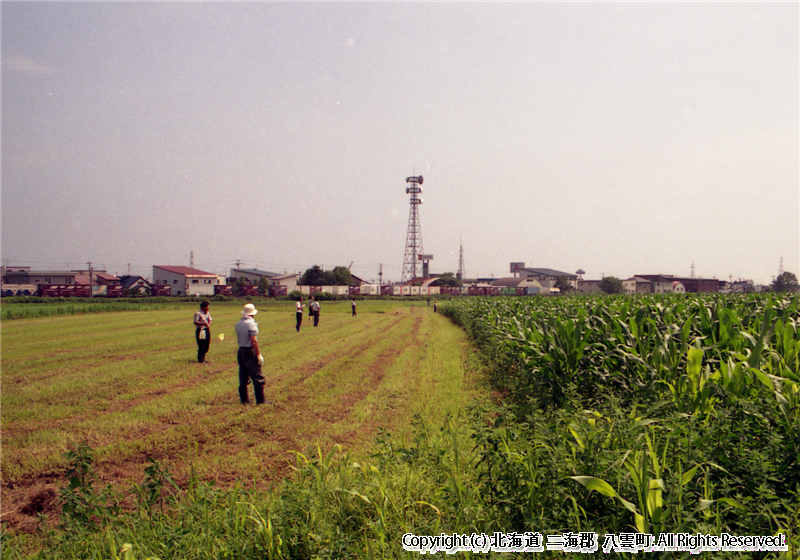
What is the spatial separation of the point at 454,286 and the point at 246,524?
364ft

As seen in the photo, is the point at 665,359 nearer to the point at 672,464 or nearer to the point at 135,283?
the point at 672,464

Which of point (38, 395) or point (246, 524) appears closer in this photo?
point (246, 524)

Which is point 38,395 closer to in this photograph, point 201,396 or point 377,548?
point 201,396

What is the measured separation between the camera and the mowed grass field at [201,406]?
584 centimetres

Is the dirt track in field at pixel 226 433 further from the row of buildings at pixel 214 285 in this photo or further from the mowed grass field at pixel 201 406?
the row of buildings at pixel 214 285

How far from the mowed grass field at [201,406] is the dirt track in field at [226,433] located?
0.02m

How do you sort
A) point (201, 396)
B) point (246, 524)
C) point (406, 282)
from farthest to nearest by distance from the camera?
point (406, 282) < point (201, 396) < point (246, 524)

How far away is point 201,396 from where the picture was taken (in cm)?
952

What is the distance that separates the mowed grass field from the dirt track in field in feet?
0.08

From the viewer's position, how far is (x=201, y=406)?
8781mm

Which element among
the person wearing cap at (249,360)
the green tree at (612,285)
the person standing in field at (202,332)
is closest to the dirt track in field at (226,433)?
the person wearing cap at (249,360)

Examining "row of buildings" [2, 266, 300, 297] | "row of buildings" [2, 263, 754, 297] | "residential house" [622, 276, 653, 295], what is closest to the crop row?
"row of buildings" [2, 263, 754, 297]

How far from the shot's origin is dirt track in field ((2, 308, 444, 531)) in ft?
17.4

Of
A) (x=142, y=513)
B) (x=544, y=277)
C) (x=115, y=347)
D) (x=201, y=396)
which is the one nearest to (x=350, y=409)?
(x=201, y=396)
